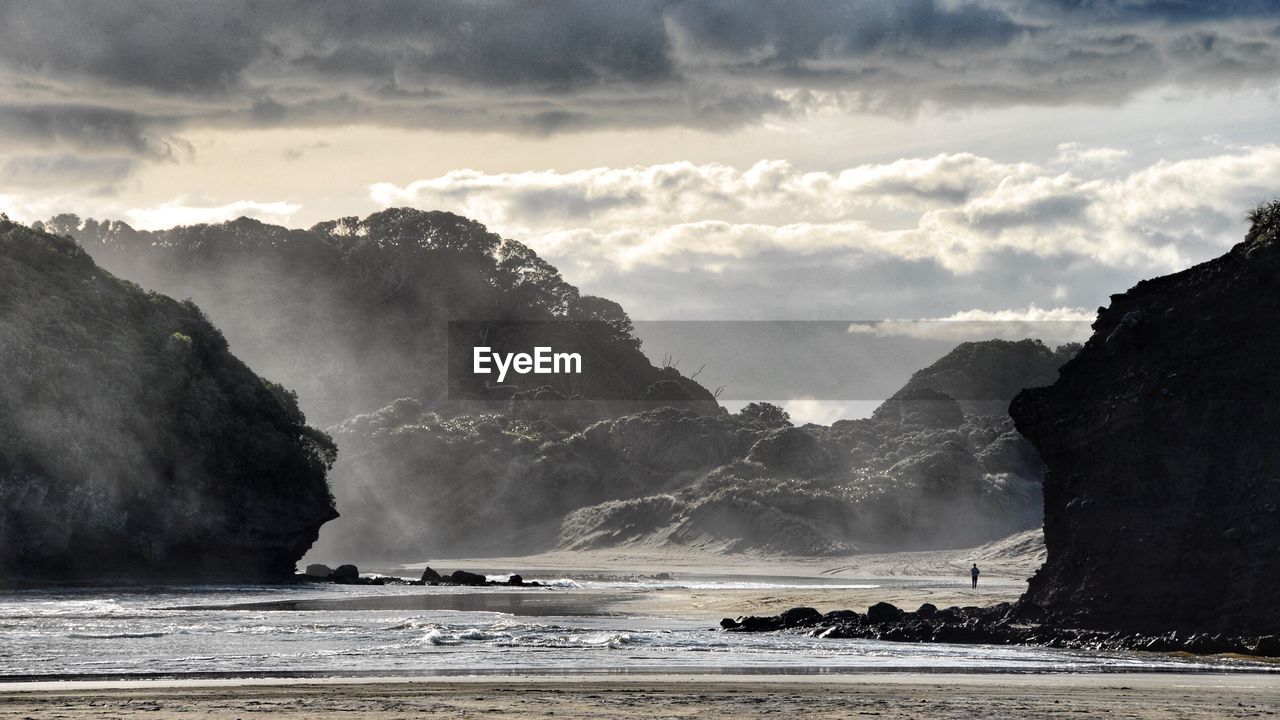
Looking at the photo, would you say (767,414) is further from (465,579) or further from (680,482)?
(465,579)

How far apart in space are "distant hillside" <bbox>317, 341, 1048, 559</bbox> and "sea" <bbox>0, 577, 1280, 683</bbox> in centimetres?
6701

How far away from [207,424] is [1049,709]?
5909 centimetres

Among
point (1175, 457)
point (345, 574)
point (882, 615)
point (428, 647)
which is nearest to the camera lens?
point (428, 647)

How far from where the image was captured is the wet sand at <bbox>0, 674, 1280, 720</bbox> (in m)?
22.9

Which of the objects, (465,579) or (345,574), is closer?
(465,579)

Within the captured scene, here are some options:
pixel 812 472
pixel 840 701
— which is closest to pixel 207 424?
pixel 840 701

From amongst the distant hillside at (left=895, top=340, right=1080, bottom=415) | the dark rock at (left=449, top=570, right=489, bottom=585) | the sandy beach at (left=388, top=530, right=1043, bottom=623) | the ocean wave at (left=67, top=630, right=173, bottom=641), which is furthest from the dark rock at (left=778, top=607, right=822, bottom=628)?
the distant hillside at (left=895, top=340, right=1080, bottom=415)

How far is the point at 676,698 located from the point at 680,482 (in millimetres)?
110785

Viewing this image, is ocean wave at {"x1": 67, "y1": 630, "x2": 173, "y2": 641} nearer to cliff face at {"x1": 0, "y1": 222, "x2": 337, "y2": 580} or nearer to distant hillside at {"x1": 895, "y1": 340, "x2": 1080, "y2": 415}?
cliff face at {"x1": 0, "y1": 222, "x2": 337, "y2": 580}

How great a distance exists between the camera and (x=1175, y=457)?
3756 centimetres

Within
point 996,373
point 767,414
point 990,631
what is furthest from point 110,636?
point 996,373

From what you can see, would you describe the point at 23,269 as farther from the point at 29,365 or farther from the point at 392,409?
the point at 392,409

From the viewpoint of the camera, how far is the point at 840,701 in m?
24.8

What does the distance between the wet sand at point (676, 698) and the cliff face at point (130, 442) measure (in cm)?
4183
